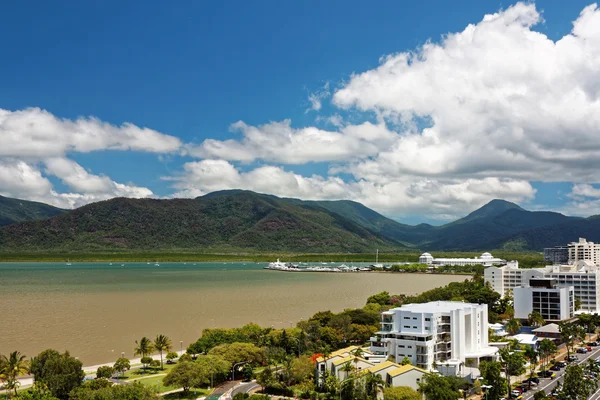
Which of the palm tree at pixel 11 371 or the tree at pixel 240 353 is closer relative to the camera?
the palm tree at pixel 11 371

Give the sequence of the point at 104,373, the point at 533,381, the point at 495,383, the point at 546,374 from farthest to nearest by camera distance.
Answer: the point at 546,374
the point at 533,381
the point at 104,373
the point at 495,383

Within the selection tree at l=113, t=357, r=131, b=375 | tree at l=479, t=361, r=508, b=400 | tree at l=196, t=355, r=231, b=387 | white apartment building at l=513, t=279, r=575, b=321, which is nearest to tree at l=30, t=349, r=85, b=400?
tree at l=113, t=357, r=131, b=375

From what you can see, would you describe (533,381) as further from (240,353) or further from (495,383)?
(240,353)

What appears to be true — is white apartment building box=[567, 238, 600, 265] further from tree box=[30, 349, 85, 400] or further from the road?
tree box=[30, 349, 85, 400]

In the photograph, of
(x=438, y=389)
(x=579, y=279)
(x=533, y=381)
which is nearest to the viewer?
(x=438, y=389)

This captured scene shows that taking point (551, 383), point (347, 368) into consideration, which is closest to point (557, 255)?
point (551, 383)

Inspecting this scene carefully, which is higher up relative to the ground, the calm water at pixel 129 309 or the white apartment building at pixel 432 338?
the white apartment building at pixel 432 338

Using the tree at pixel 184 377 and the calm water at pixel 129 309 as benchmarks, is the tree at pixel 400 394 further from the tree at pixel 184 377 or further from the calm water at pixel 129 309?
the calm water at pixel 129 309

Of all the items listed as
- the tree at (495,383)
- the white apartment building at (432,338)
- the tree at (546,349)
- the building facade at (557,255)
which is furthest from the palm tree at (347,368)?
the building facade at (557,255)
